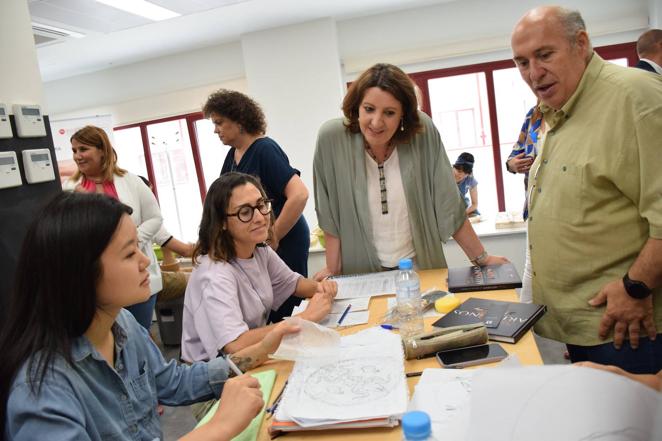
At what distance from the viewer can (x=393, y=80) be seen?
196 centimetres

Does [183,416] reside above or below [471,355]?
below

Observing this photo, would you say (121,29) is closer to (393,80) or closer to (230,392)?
(393,80)

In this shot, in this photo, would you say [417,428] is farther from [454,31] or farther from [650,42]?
[454,31]

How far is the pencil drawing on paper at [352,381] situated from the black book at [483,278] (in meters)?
0.66

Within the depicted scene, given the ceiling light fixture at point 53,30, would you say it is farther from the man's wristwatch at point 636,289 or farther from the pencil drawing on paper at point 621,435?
the pencil drawing on paper at point 621,435

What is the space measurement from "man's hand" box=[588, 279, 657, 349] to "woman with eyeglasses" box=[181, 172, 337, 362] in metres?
0.83

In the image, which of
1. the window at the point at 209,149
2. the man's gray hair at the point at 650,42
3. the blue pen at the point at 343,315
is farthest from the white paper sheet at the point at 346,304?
the window at the point at 209,149

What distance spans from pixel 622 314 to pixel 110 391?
4.26 feet

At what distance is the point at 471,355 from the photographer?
1.30 meters

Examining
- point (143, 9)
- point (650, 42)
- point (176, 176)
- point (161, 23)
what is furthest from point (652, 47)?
point (176, 176)

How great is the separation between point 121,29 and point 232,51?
151 centimetres

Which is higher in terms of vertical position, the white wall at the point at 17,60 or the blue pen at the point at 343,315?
the white wall at the point at 17,60

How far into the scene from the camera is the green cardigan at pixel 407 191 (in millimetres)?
2049

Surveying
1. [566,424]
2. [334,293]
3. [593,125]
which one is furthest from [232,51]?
[566,424]
